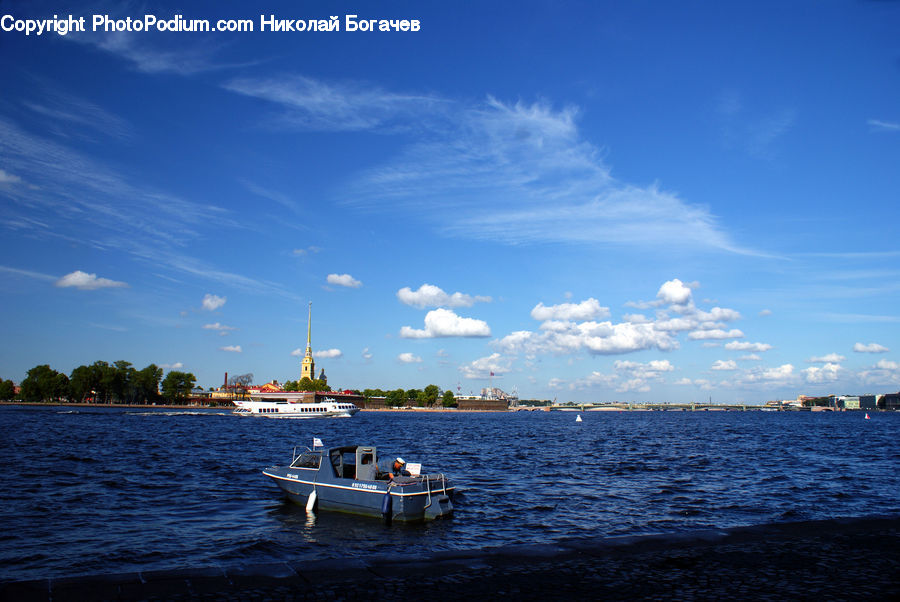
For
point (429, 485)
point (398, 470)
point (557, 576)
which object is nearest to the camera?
point (557, 576)

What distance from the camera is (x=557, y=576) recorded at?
13.6 meters

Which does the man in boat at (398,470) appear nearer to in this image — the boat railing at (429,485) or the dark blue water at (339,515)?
the boat railing at (429,485)

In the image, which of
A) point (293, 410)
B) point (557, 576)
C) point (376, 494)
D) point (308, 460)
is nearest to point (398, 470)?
point (376, 494)

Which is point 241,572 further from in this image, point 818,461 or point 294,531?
point 818,461

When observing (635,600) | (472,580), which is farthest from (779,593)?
(472,580)

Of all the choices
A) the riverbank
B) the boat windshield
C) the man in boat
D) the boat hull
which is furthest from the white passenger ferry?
the riverbank

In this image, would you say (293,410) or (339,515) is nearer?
(339,515)

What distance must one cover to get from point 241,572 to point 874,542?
54.7 ft

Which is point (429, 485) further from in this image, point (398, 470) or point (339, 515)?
point (339, 515)

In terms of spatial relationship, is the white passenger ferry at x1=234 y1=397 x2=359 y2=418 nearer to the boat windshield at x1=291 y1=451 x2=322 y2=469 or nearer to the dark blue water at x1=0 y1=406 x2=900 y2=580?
the dark blue water at x1=0 y1=406 x2=900 y2=580

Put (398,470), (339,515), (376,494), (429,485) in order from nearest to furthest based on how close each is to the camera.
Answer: (376,494), (429,485), (339,515), (398,470)

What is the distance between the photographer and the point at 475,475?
142 ft

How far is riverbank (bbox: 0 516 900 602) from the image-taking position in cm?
1224

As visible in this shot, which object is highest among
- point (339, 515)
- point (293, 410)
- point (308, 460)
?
point (308, 460)
